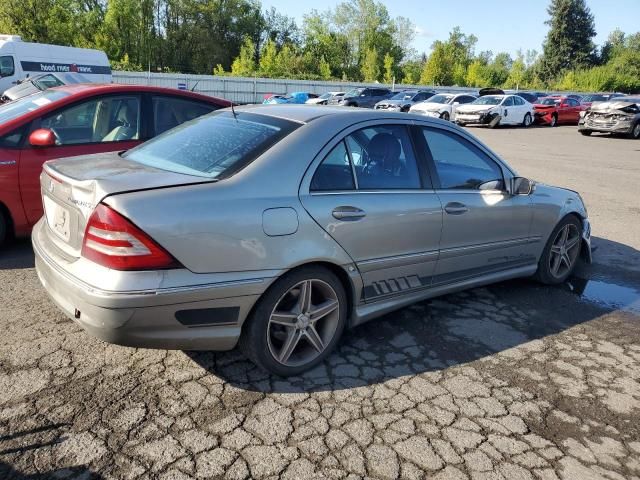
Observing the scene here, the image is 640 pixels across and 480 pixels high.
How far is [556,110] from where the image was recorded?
98.6 feet

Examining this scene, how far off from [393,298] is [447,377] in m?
0.61

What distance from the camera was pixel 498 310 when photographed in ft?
13.9

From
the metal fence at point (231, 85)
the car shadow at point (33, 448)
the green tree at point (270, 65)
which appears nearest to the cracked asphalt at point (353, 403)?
the car shadow at point (33, 448)

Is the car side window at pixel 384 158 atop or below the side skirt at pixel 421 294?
atop

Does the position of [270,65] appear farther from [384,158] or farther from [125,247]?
[125,247]

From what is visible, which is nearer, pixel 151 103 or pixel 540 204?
pixel 540 204

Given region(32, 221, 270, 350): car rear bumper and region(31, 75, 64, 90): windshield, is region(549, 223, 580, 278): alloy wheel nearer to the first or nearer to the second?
region(32, 221, 270, 350): car rear bumper

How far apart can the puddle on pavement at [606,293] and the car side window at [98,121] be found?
177 inches

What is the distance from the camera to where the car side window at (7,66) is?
21.3 m

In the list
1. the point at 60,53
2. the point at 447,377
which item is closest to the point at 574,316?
the point at 447,377

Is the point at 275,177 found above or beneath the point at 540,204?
above

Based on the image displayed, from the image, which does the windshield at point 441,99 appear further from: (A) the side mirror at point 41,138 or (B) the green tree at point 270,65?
(B) the green tree at point 270,65

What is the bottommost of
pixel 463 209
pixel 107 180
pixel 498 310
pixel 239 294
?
pixel 498 310

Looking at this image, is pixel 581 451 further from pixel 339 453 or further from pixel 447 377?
pixel 339 453
